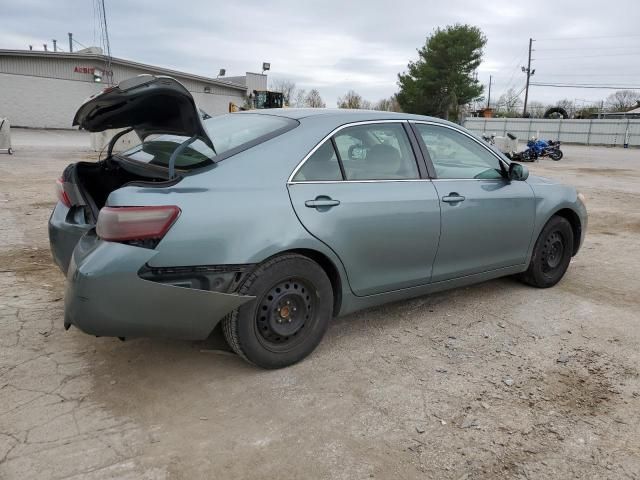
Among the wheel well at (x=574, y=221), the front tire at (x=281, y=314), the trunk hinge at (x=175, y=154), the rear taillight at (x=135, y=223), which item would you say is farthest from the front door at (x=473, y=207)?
the rear taillight at (x=135, y=223)

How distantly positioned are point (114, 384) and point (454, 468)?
1903mm

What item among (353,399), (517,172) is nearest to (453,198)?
(517,172)

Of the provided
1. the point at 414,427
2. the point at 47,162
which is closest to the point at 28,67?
the point at 47,162

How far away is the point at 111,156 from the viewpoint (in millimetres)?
3844

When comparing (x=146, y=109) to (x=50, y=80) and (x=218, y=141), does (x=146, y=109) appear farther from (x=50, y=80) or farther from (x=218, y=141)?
(x=50, y=80)

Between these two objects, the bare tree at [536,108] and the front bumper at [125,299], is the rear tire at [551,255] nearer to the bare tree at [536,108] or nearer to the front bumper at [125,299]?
the front bumper at [125,299]

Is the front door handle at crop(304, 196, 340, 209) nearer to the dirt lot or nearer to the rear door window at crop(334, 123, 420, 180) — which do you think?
the rear door window at crop(334, 123, 420, 180)

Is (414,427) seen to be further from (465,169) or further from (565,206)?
(565,206)

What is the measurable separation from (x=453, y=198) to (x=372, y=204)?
77 centimetres

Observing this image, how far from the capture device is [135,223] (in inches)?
102

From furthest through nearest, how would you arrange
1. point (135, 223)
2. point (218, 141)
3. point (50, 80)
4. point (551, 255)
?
point (50, 80), point (551, 255), point (218, 141), point (135, 223)

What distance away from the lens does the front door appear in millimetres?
3816

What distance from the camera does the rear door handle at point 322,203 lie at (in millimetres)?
3093

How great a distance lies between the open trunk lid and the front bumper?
0.78 meters
